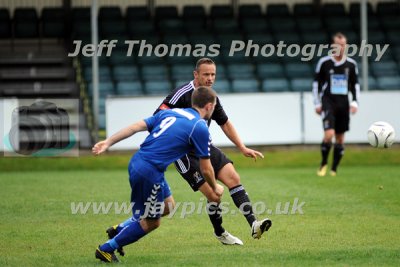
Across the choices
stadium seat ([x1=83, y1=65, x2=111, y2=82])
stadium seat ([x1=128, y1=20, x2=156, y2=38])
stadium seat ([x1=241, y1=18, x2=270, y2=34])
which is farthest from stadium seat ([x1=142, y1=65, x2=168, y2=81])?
stadium seat ([x1=241, y1=18, x2=270, y2=34])

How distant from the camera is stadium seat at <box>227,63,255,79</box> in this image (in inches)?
1038

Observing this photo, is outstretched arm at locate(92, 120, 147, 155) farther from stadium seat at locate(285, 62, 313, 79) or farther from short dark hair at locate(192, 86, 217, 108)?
stadium seat at locate(285, 62, 313, 79)

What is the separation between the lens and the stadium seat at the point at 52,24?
2781 cm

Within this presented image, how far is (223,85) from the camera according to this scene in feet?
83.6

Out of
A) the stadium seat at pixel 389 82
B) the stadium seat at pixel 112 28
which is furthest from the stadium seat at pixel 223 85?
the stadium seat at pixel 389 82

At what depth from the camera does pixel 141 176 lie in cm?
826

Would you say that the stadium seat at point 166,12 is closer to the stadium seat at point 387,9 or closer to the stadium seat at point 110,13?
the stadium seat at point 110,13

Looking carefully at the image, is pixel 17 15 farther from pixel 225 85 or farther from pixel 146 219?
pixel 146 219

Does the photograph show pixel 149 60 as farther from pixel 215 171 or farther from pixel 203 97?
pixel 203 97

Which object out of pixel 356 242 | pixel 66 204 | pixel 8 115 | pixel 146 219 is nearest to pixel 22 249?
pixel 146 219

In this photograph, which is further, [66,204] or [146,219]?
[66,204]

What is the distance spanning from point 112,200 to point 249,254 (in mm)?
5489

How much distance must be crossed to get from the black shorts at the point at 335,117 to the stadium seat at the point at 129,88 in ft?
28.1

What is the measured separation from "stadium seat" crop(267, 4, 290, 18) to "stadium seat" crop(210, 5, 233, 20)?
1.17 m
